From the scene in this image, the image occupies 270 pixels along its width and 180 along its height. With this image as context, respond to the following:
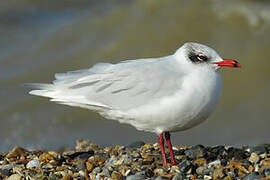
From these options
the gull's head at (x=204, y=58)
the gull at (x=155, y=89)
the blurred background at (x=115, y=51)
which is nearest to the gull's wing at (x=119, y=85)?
the gull at (x=155, y=89)

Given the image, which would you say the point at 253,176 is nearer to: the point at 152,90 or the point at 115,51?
the point at 152,90

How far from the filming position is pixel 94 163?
5.37 metres

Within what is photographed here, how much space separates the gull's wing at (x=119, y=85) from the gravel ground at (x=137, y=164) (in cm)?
63

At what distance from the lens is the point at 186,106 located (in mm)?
4844

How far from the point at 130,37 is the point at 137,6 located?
76.4 inches

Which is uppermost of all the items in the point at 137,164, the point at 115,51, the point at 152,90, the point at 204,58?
the point at 115,51

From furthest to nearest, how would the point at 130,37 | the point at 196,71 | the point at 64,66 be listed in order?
the point at 130,37 < the point at 64,66 < the point at 196,71

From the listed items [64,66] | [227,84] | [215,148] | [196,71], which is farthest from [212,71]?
[64,66]

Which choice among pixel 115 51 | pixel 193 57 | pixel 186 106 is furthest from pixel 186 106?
pixel 115 51

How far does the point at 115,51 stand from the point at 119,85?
284 inches

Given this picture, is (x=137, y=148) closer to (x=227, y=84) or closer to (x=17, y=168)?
(x=17, y=168)

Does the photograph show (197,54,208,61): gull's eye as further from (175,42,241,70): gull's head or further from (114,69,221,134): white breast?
(114,69,221,134): white breast

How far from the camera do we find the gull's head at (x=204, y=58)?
512cm

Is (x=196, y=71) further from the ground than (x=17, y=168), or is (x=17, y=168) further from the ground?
(x=196, y=71)
